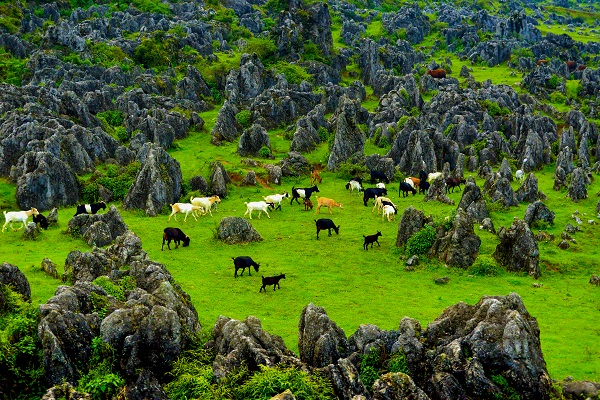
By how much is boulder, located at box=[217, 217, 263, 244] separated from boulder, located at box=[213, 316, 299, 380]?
22257 mm

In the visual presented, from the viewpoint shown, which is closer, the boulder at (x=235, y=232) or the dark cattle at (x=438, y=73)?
the boulder at (x=235, y=232)

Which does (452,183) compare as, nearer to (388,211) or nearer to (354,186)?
(354,186)

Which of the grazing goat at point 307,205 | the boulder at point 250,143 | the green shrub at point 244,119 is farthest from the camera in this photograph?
the green shrub at point 244,119

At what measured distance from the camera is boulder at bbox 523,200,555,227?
166 ft

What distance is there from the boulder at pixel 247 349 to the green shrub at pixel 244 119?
67.9m

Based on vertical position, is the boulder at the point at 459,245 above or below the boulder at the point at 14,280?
below

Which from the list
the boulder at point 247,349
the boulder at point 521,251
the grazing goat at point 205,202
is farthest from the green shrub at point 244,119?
the boulder at point 247,349

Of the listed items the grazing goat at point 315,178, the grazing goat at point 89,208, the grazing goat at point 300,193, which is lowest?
the grazing goat at point 315,178

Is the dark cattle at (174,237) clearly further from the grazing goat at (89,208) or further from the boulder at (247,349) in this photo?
the boulder at (247,349)

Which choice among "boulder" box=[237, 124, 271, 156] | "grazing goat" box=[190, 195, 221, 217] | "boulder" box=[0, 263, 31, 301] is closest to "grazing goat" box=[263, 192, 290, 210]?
"grazing goat" box=[190, 195, 221, 217]

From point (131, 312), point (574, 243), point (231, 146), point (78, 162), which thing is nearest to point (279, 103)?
point (231, 146)

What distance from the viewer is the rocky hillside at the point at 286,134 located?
859 inches

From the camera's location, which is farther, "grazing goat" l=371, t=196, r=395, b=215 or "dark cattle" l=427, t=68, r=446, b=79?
"dark cattle" l=427, t=68, r=446, b=79

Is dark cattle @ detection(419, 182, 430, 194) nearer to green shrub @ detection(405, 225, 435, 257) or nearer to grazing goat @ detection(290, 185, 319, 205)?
grazing goat @ detection(290, 185, 319, 205)
